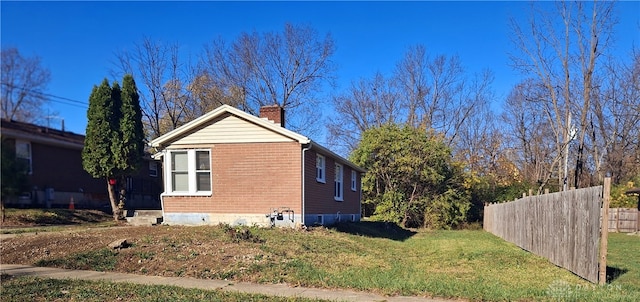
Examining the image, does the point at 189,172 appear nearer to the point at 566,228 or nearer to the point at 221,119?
the point at 221,119

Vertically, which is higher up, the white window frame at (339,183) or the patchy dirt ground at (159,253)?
the white window frame at (339,183)

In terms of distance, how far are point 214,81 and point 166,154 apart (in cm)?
1745

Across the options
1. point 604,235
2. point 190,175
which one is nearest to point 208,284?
point 604,235

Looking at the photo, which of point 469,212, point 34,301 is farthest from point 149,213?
point 469,212

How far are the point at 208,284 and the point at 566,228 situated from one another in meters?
6.86

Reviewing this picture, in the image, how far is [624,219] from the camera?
25.6 meters

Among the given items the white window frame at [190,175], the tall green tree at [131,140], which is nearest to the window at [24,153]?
the tall green tree at [131,140]

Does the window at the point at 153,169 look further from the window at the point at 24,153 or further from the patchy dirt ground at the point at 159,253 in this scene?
the window at the point at 24,153

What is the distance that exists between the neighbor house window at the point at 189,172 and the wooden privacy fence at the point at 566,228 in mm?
9724

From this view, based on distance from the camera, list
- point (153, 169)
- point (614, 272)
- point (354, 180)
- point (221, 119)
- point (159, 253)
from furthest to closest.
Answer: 1. point (354, 180)
2. point (153, 169)
3. point (221, 119)
4. point (159, 253)
5. point (614, 272)

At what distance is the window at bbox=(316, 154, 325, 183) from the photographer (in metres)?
16.8

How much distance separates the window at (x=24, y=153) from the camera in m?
1.55

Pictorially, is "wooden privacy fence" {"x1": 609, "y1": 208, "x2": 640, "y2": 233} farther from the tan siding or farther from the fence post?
the fence post

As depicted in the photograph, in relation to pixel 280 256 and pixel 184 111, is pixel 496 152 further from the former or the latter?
pixel 280 256
